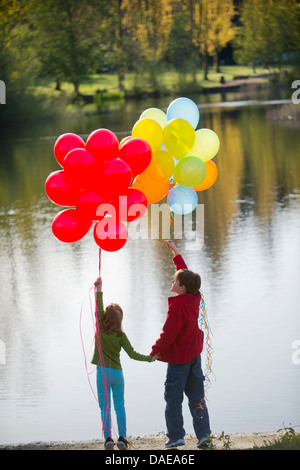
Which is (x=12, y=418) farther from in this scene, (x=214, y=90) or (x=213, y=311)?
(x=214, y=90)

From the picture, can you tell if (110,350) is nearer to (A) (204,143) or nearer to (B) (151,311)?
(A) (204,143)

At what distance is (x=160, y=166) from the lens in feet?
17.2

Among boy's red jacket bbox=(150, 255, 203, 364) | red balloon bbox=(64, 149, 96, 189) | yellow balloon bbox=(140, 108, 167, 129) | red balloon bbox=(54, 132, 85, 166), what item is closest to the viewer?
boy's red jacket bbox=(150, 255, 203, 364)

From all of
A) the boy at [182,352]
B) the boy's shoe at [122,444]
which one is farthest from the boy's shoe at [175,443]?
the boy's shoe at [122,444]

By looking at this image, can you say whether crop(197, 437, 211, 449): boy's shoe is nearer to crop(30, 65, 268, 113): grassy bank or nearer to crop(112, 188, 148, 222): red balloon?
crop(112, 188, 148, 222): red balloon

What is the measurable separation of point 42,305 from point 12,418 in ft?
10.2

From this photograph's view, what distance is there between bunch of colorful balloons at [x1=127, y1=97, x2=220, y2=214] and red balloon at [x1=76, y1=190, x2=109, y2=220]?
0.54 meters

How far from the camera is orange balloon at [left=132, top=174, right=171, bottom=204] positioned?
17.4ft

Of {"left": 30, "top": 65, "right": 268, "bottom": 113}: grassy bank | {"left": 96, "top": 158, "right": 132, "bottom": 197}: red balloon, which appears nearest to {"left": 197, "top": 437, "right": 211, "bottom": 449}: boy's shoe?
{"left": 96, "top": 158, "right": 132, "bottom": 197}: red balloon

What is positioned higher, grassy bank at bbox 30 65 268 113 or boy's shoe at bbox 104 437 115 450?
Answer: grassy bank at bbox 30 65 268 113

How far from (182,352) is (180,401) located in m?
0.30

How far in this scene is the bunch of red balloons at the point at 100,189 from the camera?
4707 mm

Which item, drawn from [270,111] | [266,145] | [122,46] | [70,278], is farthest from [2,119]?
[70,278]

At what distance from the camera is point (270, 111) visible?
30828 mm
